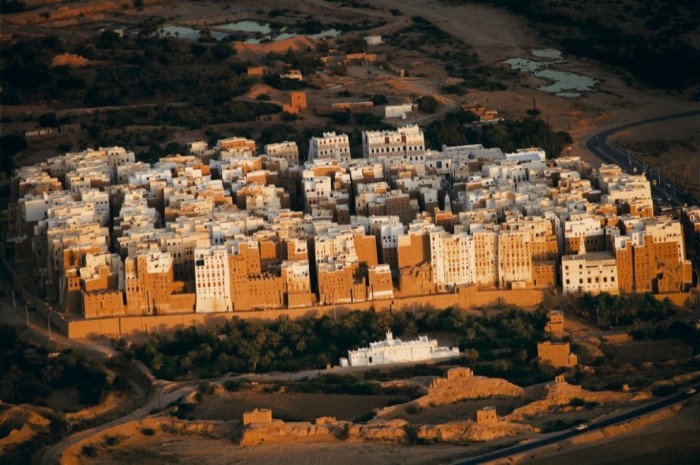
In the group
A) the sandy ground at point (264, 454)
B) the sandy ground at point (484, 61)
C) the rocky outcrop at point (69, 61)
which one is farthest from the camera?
the rocky outcrop at point (69, 61)

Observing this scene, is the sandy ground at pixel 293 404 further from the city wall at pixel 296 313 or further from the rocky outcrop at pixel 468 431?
the city wall at pixel 296 313

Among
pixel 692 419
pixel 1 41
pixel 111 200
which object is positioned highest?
pixel 1 41

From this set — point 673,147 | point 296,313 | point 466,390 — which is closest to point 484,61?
point 673,147

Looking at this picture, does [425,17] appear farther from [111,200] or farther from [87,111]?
[111,200]

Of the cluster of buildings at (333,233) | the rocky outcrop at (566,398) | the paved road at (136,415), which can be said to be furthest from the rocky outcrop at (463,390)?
the cluster of buildings at (333,233)

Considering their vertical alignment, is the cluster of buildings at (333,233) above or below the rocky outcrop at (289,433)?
above

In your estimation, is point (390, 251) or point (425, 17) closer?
point (390, 251)

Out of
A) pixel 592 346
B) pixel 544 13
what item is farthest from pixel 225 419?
pixel 544 13
